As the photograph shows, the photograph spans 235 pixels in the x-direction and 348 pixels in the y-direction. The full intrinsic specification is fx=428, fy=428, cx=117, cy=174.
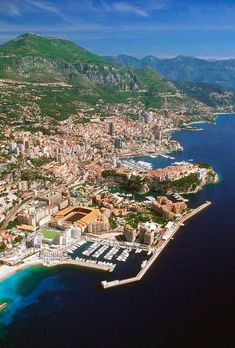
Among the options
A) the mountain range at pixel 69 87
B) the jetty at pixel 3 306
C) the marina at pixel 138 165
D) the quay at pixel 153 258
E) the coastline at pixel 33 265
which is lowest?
the jetty at pixel 3 306

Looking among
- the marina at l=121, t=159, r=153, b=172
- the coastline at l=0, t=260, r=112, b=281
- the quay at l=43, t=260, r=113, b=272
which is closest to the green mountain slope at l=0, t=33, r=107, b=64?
the marina at l=121, t=159, r=153, b=172

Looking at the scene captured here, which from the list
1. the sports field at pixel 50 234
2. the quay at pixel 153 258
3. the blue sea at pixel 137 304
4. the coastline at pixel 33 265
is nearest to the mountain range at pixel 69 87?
the sports field at pixel 50 234

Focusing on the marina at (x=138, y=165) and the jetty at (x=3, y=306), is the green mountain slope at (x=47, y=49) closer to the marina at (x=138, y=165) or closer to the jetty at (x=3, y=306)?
the marina at (x=138, y=165)

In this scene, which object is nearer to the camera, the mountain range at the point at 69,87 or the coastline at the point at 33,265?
the coastline at the point at 33,265

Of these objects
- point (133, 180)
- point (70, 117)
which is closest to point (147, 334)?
point (133, 180)

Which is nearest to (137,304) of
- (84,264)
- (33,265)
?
(84,264)

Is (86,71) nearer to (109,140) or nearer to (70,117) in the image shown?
(70,117)

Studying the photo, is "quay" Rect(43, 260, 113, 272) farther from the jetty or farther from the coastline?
the jetty

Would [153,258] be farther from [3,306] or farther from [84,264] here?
[3,306]

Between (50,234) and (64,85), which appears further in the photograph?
(64,85)
